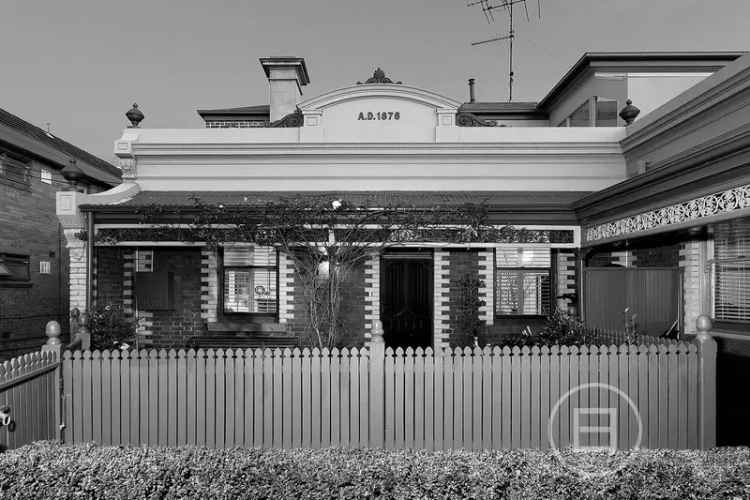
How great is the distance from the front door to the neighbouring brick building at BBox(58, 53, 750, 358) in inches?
1.2

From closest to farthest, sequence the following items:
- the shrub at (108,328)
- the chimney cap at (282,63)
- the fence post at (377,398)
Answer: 1. the fence post at (377,398)
2. the shrub at (108,328)
3. the chimney cap at (282,63)

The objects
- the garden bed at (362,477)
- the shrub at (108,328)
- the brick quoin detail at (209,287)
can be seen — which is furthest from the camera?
the brick quoin detail at (209,287)

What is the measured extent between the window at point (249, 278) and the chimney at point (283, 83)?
5.23 m

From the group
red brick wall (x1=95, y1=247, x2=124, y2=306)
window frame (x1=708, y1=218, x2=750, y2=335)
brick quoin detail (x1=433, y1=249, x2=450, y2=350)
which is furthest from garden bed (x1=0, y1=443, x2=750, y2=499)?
red brick wall (x1=95, y1=247, x2=124, y2=306)

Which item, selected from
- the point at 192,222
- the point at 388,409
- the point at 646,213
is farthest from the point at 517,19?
the point at 388,409

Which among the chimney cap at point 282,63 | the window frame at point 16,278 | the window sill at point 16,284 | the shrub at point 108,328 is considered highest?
the chimney cap at point 282,63

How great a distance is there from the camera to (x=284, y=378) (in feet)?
18.2

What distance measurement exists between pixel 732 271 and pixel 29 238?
17733mm

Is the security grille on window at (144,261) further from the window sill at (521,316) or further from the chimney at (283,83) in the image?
the window sill at (521,316)

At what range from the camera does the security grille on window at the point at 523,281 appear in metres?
10.2

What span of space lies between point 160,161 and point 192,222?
3347 mm

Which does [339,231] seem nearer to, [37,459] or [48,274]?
[37,459]

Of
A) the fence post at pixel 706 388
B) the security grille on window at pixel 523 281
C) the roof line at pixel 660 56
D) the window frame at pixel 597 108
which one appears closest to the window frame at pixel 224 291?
the security grille on window at pixel 523 281

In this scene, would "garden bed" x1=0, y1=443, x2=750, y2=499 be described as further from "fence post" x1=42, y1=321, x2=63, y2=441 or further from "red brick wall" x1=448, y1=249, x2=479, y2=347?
"red brick wall" x1=448, y1=249, x2=479, y2=347
